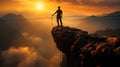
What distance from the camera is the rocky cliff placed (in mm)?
33631

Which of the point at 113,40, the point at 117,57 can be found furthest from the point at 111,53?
the point at 113,40

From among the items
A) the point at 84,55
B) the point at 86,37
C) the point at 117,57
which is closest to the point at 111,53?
the point at 117,57

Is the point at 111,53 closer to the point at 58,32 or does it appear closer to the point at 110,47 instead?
the point at 110,47

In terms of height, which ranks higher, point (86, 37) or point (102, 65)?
point (86, 37)

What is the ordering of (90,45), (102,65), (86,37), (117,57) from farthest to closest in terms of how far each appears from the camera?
1. (86,37)
2. (90,45)
3. (102,65)
4. (117,57)

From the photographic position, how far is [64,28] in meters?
57.6

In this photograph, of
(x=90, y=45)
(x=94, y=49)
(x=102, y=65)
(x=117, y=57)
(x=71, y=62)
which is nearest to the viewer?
(x=117, y=57)

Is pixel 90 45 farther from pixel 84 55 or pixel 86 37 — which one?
pixel 86 37

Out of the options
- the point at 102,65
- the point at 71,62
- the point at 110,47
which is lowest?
the point at 71,62

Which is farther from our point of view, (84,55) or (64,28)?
(64,28)

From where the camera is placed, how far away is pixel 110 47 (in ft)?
113

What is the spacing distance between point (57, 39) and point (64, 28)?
3.01 m

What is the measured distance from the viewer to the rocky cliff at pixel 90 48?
110 feet

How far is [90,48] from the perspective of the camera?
3925 centimetres
